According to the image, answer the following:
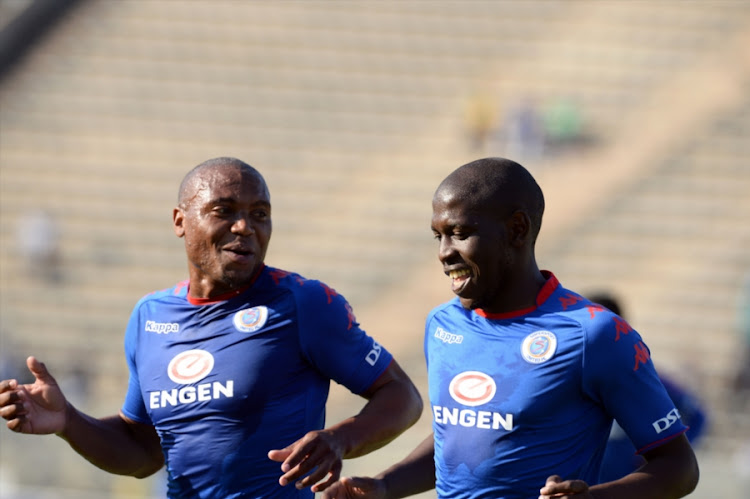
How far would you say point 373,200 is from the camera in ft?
63.4

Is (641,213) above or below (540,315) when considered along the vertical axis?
below

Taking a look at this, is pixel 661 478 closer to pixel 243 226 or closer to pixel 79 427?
pixel 243 226

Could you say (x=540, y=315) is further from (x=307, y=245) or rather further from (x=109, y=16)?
(x=109, y=16)

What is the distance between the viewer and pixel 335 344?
154 inches

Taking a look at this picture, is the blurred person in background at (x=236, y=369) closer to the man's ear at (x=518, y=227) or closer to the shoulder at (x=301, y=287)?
the shoulder at (x=301, y=287)

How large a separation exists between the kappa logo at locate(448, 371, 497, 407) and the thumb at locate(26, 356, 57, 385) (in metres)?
1.39

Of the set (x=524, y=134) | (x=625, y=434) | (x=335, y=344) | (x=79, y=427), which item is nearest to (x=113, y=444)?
(x=79, y=427)

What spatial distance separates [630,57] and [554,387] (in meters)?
18.3

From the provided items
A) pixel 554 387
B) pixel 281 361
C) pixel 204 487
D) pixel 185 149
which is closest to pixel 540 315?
pixel 554 387

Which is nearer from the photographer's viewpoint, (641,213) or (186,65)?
(641,213)

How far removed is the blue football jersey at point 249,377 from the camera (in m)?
3.85

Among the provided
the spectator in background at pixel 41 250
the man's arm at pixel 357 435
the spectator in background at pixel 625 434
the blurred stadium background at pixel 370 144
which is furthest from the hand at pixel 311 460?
the spectator in background at pixel 41 250

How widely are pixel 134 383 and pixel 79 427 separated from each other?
0.85 ft

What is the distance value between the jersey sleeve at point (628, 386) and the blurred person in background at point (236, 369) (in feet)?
2.61
